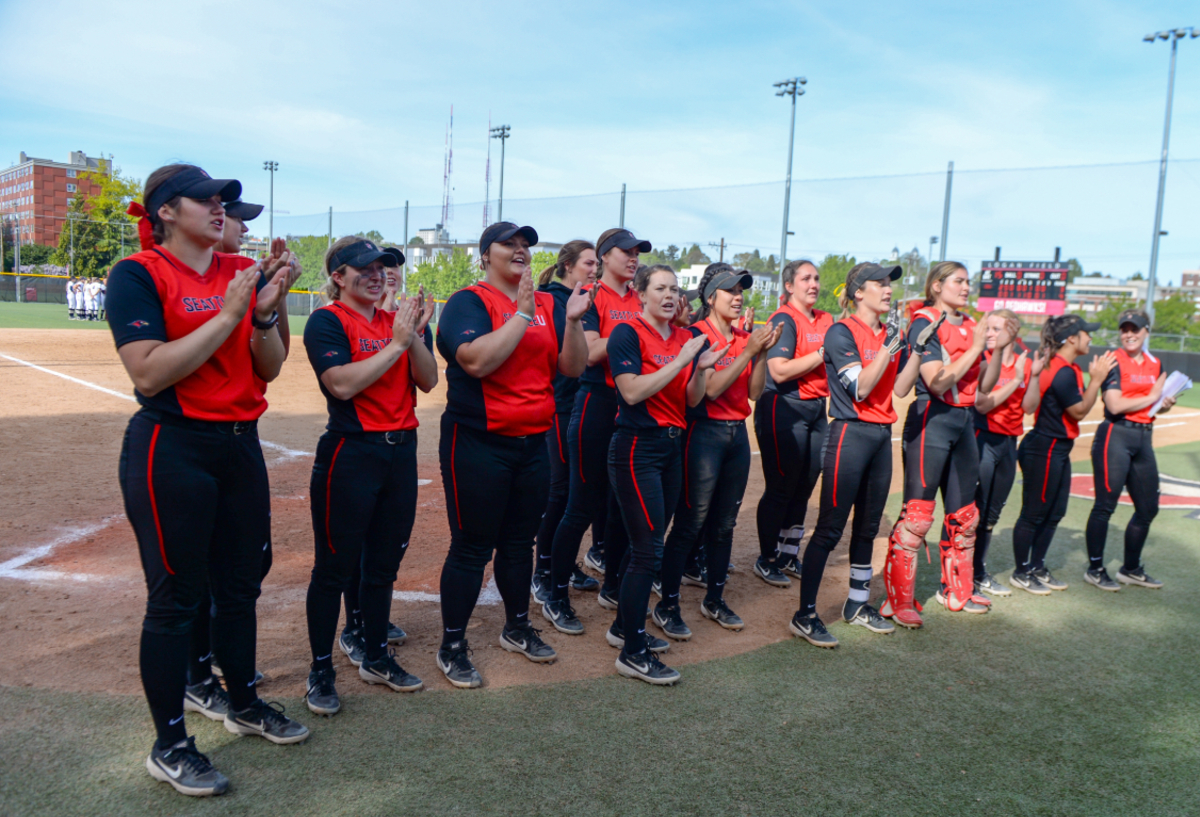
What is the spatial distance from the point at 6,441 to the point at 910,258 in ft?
85.2

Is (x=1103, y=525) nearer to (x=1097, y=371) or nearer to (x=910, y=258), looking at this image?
(x=1097, y=371)

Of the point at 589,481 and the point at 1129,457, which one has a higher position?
the point at 1129,457

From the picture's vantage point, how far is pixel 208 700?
3.38 meters

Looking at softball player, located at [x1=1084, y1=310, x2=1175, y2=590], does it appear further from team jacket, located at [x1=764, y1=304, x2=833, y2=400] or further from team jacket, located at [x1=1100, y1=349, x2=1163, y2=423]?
team jacket, located at [x1=764, y1=304, x2=833, y2=400]

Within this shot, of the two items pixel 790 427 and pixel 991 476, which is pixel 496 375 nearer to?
pixel 790 427

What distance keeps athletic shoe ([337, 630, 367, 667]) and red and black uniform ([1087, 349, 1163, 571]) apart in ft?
16.8

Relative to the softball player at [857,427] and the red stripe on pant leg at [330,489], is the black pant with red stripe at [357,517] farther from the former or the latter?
the softball player at [857,427]

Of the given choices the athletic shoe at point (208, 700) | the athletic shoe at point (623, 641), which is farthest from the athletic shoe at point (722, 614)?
the athletic shoe at point (208, 700)

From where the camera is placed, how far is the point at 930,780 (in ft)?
10.4

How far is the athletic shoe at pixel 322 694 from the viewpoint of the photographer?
3.41m

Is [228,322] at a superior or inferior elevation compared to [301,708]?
superior

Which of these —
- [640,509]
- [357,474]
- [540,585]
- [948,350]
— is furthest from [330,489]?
[948,350]

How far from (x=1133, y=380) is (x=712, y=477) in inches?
141

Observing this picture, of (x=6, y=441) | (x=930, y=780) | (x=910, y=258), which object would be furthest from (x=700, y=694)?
(x=910, y=258)
